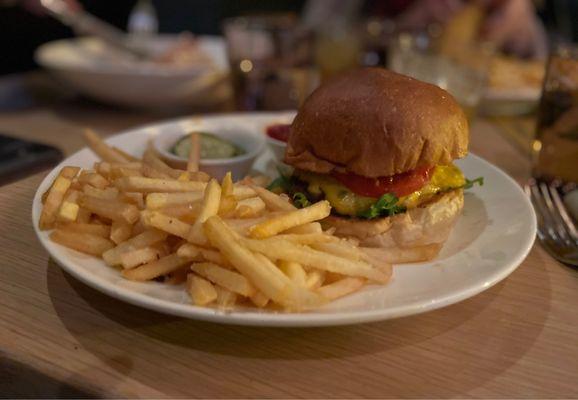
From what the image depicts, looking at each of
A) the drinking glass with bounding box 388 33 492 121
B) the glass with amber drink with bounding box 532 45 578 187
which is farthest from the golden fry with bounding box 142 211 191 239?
the drinking glass with bounding box 388 33 492 121

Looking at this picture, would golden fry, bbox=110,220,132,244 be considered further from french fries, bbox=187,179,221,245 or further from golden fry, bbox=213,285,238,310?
golden fry, bbox=213,285,238,310

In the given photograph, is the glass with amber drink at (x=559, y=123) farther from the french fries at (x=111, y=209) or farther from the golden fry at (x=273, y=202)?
the french fries at (x=111, y=209)

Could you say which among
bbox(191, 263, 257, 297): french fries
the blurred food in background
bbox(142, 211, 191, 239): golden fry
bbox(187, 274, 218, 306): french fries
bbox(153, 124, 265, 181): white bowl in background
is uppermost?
bbox(142, 211, 191, 239): golden fry

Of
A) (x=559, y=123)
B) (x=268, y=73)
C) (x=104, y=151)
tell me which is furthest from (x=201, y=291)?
(x=268, y=73)

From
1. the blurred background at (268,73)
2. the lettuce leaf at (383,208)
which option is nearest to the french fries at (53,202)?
the lettuce leaf at (383,208)

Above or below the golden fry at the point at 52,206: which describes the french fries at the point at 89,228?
below

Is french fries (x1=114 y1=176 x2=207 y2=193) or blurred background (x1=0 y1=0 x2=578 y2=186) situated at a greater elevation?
french fries (x1=114 y1=176 x2=207 y2=193)

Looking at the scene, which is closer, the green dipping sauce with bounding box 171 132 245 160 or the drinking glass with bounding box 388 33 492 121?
the green dipping sauce with bounding box 171 132 245 160
